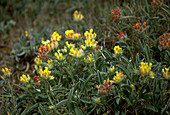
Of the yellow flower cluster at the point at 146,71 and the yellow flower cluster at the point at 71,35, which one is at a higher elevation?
the yellow flower cluster at the point at 71,35

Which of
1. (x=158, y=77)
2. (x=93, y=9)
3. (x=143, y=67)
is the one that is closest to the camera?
(x=143, y=67)

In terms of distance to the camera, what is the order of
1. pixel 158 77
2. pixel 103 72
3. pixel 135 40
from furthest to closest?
1. pixel 135 40
2. pixel 103 72
3. pixel 158 77

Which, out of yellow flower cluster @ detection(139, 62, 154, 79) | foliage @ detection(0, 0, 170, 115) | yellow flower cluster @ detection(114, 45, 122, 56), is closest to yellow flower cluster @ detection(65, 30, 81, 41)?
foliage @ detection(0, 0, 170, 115)

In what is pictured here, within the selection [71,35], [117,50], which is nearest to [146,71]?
[117,50]

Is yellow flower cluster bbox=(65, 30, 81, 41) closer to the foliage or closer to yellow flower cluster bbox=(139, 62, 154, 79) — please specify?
the foliage

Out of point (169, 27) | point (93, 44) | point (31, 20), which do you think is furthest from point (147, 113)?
point (31, 20)

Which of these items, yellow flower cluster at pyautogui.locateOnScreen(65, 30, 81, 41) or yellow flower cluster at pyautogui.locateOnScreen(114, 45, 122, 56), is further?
yellow flower cluster at pyautogui.locateOnScreen(65, 30, 81, 41)

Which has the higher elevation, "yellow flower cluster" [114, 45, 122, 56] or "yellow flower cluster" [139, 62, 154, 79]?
"yellow flower cluster" [114, 45, 122, 56]

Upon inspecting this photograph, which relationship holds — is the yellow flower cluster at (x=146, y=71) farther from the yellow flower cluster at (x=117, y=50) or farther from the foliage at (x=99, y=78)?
the yellow flower cluster at (x=117, y=50)

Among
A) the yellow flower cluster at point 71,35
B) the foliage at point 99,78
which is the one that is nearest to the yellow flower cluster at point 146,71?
the foliage at point 99,78

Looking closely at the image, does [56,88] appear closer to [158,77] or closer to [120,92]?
[120,92]

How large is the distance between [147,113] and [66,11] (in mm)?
2586

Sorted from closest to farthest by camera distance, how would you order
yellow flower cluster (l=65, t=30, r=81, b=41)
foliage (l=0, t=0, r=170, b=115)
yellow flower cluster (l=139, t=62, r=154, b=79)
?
1. yellow flower cluster (l=139, t=62, r=154, b=79)
2. foliage (l=0, t=0, r=170, b=115)
3. yellow flower cluster (l=65, t=30, r=81, b=41)

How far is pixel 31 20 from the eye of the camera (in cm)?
373
